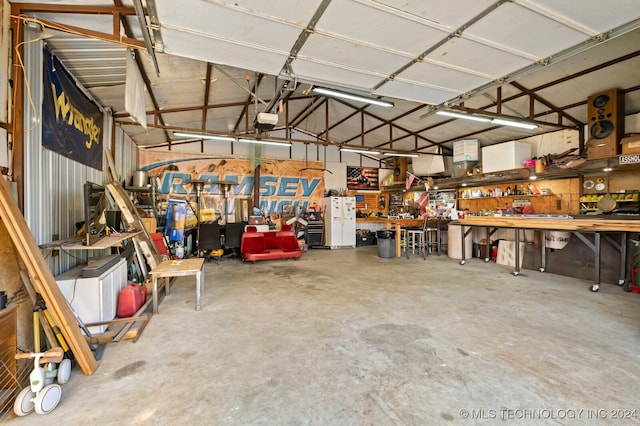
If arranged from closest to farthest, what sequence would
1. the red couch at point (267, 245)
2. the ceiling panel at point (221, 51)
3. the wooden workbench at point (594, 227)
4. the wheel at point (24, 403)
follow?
1. the wheel at point (24, 403)
2. the ceiling panel at point (221, 51)
3. the wooden workbench at point (594, 227)
4. the red couch at point (267, 245)

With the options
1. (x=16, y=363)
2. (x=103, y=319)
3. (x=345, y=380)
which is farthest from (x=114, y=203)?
Result: (x=345, y=380)

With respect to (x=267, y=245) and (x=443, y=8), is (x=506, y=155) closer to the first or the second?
(x=443, y=8)

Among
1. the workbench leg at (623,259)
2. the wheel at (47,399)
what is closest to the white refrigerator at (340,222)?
the workbench leg at (623,259)

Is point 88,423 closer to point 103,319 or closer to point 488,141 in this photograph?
point 103,319

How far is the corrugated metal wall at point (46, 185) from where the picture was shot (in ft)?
9.27

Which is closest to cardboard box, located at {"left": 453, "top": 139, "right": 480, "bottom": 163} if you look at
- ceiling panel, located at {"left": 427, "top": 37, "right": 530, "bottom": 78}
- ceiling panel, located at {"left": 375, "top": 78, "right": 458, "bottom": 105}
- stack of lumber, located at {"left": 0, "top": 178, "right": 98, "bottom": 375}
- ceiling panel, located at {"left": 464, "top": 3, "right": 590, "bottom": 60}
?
ceiling panel, located at {"left": 375, "top": 78, "right": 458, "bottom": 105}

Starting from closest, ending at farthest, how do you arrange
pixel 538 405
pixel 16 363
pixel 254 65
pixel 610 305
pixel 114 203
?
pixel 538 405
pixel 16 363
pixel 254 65
pixel 610 305
pixel 114 203

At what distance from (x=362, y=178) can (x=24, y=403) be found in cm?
1090

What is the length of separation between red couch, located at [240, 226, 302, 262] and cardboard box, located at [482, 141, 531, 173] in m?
5.74

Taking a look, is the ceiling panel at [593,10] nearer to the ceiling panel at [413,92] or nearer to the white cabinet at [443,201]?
the ceiling panel at [413,92]

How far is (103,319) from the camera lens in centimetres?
309

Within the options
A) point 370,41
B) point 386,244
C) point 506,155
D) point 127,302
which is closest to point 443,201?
point 506,155

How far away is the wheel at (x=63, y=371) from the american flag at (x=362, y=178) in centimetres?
1007

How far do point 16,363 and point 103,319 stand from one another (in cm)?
99
